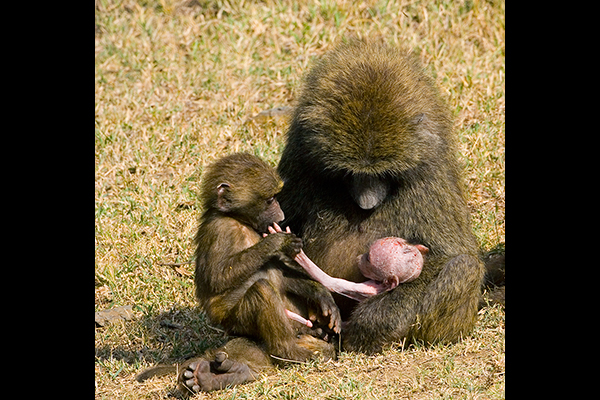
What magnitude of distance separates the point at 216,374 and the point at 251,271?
2.08 ft

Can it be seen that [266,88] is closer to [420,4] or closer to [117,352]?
[420,4]

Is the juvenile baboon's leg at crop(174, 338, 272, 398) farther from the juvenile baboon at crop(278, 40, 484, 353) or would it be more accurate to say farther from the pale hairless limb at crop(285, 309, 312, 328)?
the juvenile baboon at crop(278, 40, 484, 353)

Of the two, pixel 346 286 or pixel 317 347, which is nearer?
pixel 317 347

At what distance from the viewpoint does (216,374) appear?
16.5 feet

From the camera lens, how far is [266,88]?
9617 mm

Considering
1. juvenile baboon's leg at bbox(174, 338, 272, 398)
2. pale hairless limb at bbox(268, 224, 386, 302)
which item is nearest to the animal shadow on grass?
juvenile baboon's leg at bbox(174, 338, 272, 398)

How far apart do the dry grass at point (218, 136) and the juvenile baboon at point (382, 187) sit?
0.22m

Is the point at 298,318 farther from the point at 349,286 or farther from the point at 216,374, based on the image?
the point at 216,374

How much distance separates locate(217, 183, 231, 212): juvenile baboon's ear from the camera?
5.52 meters

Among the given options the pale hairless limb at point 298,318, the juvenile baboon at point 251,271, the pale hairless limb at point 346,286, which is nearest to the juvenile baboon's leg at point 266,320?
the juvenile baboon at point 251,271

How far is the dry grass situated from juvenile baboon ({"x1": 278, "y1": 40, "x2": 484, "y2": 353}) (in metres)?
0.22

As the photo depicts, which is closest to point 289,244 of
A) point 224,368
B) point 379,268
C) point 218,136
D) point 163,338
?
point 379,268

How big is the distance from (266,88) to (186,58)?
1.16 meters

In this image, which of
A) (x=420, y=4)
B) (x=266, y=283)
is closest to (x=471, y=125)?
(x=420, y=4)
